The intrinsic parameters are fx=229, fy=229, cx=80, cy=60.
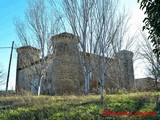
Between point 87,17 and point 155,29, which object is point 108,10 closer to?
point 87,17

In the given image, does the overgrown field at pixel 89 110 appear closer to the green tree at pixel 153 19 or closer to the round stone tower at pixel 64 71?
the green tree at pixel 153 19

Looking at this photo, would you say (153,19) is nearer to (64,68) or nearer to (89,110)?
(89,110)

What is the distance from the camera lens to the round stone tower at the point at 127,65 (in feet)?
72.1

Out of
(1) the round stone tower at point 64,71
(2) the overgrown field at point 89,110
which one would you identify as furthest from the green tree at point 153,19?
(1) the round stone tower at point 64,71

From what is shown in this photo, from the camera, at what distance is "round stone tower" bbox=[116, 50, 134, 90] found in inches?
866

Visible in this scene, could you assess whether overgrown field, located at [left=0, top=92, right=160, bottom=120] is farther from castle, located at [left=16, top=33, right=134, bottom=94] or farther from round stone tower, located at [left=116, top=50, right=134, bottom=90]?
round stone tower, located at [left=116, top=50, right=134, bottom=90]

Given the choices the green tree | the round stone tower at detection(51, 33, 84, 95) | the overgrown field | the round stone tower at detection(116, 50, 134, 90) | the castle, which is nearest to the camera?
the green tree

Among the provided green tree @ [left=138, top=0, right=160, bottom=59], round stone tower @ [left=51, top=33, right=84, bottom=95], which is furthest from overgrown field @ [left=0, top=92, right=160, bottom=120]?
round stone tower @ [left=51, top=33, right=84, bottom=95]

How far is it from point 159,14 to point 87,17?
7504 mm

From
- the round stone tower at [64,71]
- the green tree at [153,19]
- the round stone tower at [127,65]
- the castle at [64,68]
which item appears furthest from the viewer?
the round stone tower at [64,71]

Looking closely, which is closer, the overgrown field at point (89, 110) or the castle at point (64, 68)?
the overgrown field at point (89, 110)

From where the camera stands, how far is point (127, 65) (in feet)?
78.7

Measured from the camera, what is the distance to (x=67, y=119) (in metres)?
7.86

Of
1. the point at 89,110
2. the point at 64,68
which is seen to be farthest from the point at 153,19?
the point at 64,68
